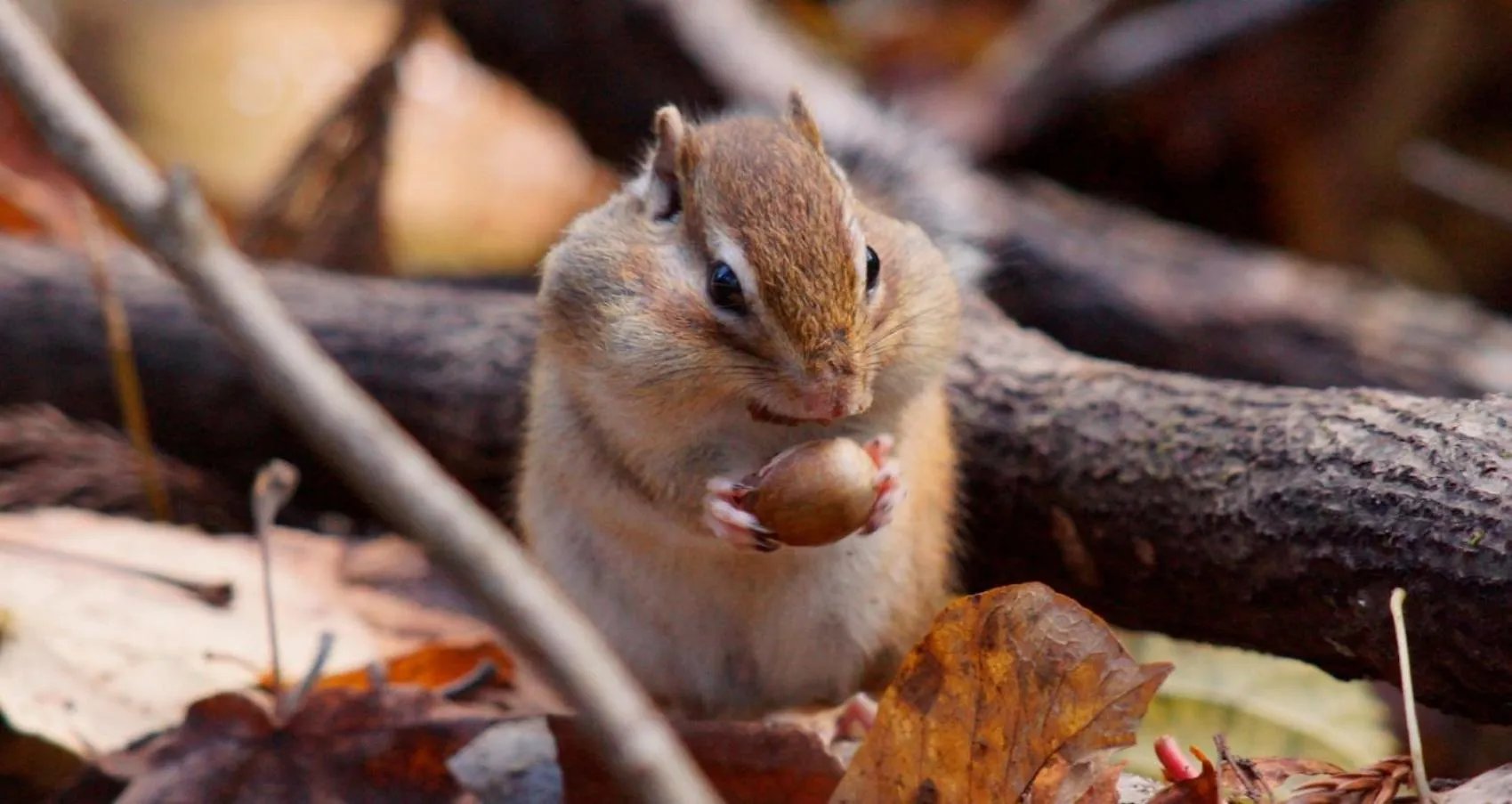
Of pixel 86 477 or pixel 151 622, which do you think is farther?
pixel 86 477

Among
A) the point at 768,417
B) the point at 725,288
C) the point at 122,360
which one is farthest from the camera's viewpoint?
the point at 122,360

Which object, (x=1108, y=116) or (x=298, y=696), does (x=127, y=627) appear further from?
(x=1108, y=116)

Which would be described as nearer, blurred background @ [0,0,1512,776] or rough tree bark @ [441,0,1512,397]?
rough tree bark @ [441,0,1512,397]

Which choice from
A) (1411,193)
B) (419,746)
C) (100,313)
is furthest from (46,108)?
(1411,193)

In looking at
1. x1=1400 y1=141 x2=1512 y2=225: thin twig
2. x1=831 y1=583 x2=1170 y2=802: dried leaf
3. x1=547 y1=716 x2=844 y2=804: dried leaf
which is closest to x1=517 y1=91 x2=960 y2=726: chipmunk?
x1=547 y1=716 x2=844 y2=804: dried leaf

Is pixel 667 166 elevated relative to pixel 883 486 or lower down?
elevated

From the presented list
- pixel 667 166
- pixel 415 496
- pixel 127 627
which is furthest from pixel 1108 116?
pixel 415 496

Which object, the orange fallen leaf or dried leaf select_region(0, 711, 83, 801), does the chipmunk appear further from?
dried leaf select_region(0, 711, 83, 801)
